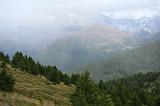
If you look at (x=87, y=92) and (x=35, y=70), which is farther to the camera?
(x=35, y=70)

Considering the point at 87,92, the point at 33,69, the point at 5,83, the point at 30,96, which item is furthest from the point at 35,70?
the point at 87,92

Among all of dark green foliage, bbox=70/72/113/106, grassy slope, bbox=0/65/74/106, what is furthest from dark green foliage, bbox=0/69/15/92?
dark green foliage, bbox=70/72/113/106

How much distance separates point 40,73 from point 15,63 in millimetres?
7227

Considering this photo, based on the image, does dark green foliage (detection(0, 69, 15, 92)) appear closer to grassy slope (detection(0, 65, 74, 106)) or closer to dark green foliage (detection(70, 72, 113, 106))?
grassy slope (detection(0, 65, 74, 106))

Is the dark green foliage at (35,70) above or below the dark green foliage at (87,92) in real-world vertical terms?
above


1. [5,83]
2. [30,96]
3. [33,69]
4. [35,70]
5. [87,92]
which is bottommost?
[30,96]

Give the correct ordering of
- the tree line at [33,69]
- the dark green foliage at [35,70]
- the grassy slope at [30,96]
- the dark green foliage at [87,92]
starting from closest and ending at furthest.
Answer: the grassy slope at [30,96] → the dark green foliage at [87,92] → the tree line at [33,69] → the dark green foliage at [35,70]

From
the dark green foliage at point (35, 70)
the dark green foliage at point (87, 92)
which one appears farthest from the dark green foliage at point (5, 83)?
the dark green foliage at point (35, 70)

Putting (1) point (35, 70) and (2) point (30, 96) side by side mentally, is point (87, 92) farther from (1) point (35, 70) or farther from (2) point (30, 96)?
(1) point (35, 70)

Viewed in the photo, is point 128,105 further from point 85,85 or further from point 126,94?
point 85,85

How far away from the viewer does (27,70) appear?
92250mm

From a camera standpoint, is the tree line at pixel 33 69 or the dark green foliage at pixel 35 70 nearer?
the tree line at pixel 33 69

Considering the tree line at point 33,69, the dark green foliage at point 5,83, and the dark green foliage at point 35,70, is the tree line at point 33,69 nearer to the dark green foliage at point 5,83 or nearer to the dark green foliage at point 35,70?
the dark green foliage at point 35,70

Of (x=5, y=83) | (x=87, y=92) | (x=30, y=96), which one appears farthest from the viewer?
(x=30, y=96)
